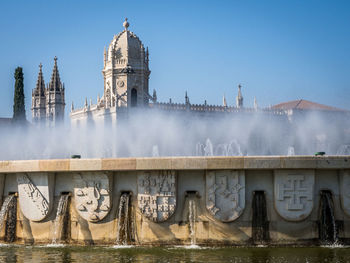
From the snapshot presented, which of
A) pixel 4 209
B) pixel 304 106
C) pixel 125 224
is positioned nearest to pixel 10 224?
pixel 4 209

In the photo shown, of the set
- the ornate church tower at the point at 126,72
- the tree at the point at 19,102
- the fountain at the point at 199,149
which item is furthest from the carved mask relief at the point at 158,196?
the tree at the point at 19,102

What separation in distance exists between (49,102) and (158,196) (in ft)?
235

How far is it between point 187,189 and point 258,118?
191ft

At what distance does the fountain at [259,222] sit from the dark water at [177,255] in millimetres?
269

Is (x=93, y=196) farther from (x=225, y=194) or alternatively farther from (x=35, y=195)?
(x=225, y=194)

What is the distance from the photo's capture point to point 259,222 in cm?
880

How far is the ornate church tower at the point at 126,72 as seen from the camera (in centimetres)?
5903

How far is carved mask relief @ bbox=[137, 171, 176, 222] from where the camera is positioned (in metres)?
8.84

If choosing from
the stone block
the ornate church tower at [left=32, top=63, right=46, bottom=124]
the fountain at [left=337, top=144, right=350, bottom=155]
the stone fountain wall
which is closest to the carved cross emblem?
the stone fountain wall

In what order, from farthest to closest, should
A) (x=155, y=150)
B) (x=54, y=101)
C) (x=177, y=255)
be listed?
1. (x=54, y=101)
2. (x=155, y=150)
3. (x=177, y=255)

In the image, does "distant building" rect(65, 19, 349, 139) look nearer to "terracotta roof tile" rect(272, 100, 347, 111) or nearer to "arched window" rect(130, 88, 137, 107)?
"arched window" rect(130, 88, 137, 107)

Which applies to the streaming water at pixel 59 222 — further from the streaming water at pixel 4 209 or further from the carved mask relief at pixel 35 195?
the streaming water at pixel 4 209

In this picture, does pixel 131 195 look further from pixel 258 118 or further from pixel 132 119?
pixel 258 118

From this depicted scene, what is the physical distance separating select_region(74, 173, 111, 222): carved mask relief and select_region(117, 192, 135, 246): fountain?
0.25 m
